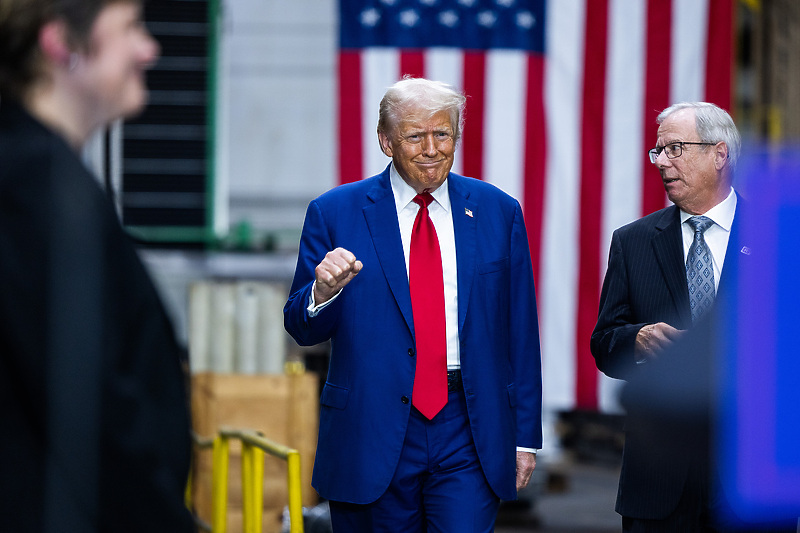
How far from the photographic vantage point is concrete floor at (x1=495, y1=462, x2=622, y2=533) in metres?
11.0

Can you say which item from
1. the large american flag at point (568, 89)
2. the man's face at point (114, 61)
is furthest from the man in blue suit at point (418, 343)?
the large american flag at point (568, 89)

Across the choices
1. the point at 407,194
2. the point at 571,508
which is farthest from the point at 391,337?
the point at 571,508

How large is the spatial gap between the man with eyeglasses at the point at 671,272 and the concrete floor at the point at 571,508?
7.09 meters

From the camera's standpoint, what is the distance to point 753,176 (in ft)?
4.91

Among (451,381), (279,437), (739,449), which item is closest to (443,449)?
(451,381)

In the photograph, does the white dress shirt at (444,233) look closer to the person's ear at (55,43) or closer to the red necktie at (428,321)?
the red necktie at (428,321)

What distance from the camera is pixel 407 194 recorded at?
3.89 metres

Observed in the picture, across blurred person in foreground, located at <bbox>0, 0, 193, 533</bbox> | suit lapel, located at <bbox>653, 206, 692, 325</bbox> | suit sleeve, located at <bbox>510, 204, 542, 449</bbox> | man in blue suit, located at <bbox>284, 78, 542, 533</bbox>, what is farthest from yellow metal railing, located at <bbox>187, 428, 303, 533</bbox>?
blurred person in foreground, located at <bbox>0, 0, 193, 533</bbox>

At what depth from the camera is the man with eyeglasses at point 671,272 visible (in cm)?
358

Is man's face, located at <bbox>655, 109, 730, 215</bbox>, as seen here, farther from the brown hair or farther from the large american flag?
the large american flag

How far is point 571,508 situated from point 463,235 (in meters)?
9.22

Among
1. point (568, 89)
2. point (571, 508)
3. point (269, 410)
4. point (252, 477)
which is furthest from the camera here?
point (571, 508)

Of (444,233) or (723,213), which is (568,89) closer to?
(723,213)

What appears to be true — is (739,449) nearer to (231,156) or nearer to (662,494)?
(662,494)
